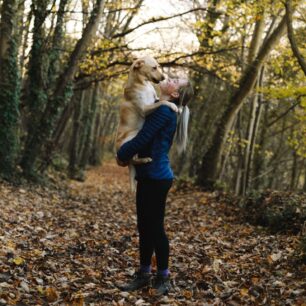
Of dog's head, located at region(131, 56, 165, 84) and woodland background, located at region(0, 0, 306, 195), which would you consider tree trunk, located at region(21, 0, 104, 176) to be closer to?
woodland background, located at region(0, 0, 306, 195)

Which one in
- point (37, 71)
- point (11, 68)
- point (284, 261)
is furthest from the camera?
point (37, 71)

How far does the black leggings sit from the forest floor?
1.78 feet

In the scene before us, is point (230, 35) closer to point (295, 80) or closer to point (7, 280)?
point (295, 80)

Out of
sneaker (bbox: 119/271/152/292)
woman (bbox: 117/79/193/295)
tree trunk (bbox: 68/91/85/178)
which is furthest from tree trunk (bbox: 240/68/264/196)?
woman (bbox: 117/79/193/295)

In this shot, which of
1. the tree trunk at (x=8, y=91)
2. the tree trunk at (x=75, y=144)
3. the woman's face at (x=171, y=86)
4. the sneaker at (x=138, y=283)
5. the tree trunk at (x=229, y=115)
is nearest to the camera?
the woman's face at (x=171, y=86)

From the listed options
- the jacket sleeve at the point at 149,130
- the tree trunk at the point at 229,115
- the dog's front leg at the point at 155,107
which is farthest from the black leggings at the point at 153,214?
the tree trunk at the point at 229,115

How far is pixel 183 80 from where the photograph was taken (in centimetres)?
522

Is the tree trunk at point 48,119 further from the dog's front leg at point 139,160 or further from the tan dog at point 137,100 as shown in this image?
the dog's front leg at point 139,160

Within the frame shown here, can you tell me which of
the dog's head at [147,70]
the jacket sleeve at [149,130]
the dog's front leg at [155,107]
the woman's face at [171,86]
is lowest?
the jacket sleeve at [149,130]

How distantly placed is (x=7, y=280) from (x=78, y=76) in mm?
12925

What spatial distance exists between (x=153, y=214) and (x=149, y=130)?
0.97 meters

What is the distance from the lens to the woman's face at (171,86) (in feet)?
17.0

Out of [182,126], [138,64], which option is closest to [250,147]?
[182,126]

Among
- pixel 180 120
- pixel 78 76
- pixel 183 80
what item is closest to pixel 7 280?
pixel 180 120
